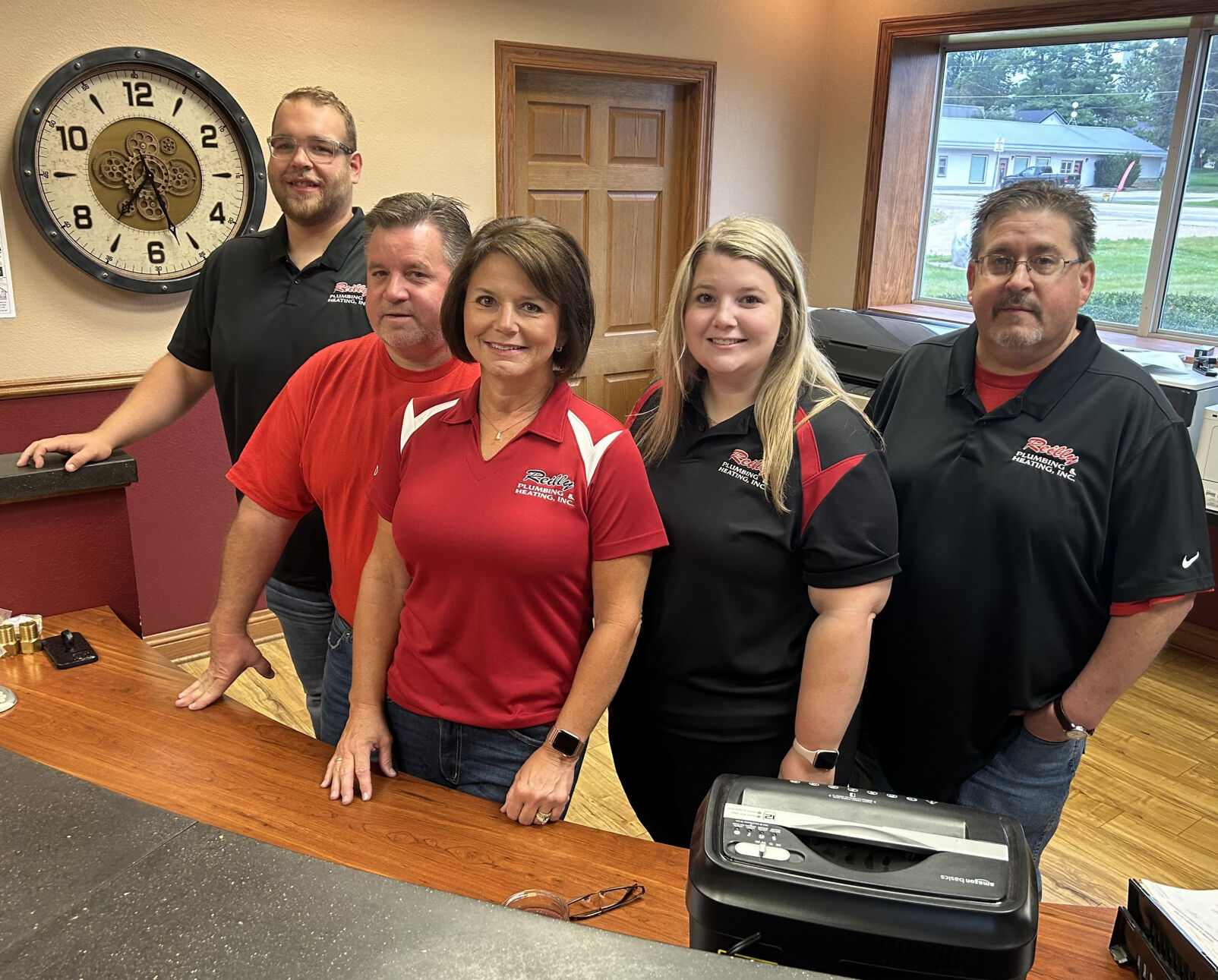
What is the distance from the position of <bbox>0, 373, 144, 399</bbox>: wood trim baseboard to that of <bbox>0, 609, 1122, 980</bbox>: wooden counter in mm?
1608

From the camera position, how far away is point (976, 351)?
1.66 metres

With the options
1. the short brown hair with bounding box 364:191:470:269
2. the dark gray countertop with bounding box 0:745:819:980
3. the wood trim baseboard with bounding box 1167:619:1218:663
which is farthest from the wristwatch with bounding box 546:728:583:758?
the wood trim baseboard with bounding box 1167:619:1218:663

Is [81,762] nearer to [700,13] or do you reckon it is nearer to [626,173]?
[626,173]

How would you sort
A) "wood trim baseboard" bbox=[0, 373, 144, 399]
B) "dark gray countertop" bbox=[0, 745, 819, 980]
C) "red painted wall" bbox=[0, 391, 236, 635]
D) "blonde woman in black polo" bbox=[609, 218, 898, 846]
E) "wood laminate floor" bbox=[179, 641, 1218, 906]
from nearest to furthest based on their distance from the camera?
"dark gray countertop" bbox=[0, 745, 819, 980] → "blonde woman in black polo" bbox=[609, 218, 898, 846] → "wood laminate floor" bbox=[179, 641, 1218, 906] → "wood trim baseboard" bbox=[0, 373, 144, 399] → "red painted wall" bbox=[0, 391, 236, 635]

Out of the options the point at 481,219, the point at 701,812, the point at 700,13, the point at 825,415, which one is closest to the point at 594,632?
the point at 825,415

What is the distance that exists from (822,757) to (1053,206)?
92 cm

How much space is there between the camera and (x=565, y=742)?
1373 mm

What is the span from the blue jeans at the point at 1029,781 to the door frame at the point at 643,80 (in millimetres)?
2860

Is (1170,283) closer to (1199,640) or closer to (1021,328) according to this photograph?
(1199,640)

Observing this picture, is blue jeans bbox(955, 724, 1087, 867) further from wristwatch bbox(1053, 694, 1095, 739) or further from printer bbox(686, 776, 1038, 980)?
printer bbox(686, 776, 1038, 980)

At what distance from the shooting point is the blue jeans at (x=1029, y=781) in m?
1.62

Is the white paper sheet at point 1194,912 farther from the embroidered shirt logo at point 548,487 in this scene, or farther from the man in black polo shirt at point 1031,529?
the embroidered shirt logo at point 548,487

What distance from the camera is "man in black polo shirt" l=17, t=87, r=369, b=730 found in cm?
203

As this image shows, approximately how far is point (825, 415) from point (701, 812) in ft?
2.70
